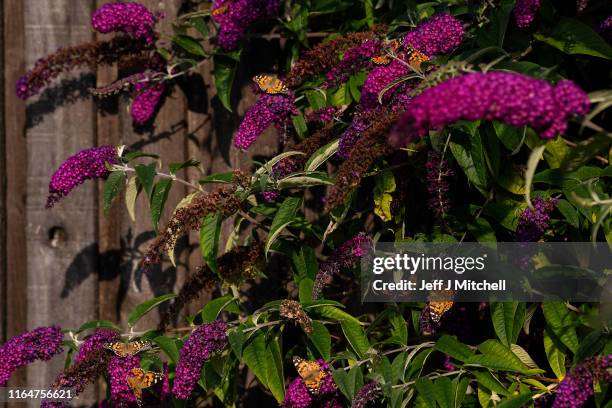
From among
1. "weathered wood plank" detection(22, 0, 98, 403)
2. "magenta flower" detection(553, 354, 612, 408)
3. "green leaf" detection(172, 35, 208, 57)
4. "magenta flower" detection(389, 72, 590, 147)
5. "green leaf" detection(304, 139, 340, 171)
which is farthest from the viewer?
"weathered wood plank" detection(22, 0, 98, 403)

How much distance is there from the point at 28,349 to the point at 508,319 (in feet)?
4.50

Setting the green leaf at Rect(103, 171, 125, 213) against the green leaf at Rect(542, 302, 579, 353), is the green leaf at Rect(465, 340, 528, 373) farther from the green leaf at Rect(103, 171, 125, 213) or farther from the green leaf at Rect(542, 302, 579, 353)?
the green leaf at Rect(103, 171, 125, 213)

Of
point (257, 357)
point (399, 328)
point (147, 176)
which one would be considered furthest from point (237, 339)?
point (147, 176)

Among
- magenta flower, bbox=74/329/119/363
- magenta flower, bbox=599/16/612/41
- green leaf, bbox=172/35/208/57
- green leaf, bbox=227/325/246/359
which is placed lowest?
magenta flower, bbox=74/329/119/363

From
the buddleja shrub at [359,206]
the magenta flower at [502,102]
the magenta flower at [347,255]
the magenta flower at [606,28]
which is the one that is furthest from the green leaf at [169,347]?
the magenta flower at [606,28]

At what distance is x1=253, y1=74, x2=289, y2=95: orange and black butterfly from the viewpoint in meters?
2.42

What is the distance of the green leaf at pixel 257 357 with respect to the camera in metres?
2.19

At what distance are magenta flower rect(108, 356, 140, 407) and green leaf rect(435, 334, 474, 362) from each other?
32.8 inches

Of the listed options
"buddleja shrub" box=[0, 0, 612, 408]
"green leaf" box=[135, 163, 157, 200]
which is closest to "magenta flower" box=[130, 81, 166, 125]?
"buddleja shrub" box=[0, 0, 612, 408]

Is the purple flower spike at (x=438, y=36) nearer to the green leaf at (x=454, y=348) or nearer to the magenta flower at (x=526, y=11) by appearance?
the magenta flower at (x=526, y=11)

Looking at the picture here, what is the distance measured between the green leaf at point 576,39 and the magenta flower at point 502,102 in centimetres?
86

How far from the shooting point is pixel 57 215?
288cm

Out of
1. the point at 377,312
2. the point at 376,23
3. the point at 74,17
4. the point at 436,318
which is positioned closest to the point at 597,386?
the point at 436,318

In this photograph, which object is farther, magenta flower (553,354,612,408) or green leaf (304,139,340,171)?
green leaf (304,139,340,171)
